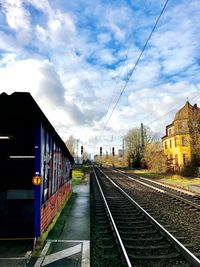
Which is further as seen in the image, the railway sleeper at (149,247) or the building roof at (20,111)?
the railway sleeper at (149,247)

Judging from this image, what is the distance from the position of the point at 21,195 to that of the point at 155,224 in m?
4.67

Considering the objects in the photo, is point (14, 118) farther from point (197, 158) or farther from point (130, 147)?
point (130, 147)

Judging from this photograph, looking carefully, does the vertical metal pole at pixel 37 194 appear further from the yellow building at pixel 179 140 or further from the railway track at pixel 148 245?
the yellow building at pixel 179 140

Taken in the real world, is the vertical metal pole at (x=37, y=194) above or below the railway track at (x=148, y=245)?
above

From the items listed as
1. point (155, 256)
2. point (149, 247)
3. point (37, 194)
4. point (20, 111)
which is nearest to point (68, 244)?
point (37, 194)

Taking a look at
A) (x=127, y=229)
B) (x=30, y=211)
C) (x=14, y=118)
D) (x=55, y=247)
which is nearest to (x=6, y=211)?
(x=30, y=211)

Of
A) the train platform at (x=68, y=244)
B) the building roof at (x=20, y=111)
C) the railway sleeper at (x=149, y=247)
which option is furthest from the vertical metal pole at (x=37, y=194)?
the railway sleeper at (x=149, y=247)

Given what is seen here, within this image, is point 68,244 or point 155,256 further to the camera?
point 68,244

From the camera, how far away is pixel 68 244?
8320 mm

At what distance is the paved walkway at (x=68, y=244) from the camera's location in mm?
6820

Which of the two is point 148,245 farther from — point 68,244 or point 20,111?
point 20,111

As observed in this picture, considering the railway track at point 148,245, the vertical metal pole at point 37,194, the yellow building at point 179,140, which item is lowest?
the railway track at point 148,245

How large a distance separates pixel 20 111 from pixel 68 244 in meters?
3.69

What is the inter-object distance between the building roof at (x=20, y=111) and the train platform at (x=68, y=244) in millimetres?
3161
